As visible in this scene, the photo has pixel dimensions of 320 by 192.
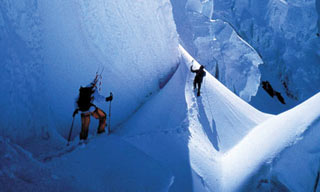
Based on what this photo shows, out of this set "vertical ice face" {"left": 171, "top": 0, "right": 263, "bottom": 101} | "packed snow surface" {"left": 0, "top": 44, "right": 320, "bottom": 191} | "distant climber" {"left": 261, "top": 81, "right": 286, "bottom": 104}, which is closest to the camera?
"packed snow surface" {"left": 0, "top": 44, "right": 320, "bottom": 191}

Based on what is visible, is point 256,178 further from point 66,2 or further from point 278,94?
point 278,94

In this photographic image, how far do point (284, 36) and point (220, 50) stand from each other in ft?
52.6

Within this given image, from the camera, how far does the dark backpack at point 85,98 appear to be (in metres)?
3.60

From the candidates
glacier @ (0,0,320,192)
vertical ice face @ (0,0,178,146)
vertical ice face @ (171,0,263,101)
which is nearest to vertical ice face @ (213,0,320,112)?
vertical ice face @ (171,0,263,101)

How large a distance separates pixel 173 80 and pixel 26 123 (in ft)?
19.2

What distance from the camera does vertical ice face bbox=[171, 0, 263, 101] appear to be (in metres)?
14.2

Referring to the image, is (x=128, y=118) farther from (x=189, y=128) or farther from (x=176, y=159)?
(x=176, y=159)

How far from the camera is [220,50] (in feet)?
48.8

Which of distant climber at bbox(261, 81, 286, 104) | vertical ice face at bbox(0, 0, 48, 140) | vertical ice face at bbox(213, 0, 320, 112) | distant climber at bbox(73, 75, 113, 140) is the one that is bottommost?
distant climber at bbox(261, 81, 286, 104)

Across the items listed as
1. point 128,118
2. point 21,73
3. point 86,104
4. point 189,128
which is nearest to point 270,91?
point 189,128

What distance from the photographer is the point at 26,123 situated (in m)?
3.28

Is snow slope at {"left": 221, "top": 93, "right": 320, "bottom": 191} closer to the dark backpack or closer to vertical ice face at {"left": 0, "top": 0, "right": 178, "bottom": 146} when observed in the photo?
the dark backpack

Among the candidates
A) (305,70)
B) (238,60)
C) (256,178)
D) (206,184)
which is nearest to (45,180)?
(206,184)

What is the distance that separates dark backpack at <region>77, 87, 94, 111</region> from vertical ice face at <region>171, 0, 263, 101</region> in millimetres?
11005
